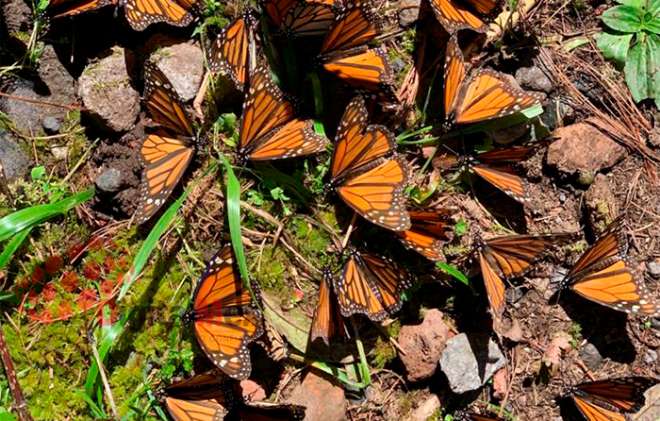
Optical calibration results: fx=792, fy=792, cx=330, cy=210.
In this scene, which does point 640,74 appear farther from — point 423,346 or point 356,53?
point 423,346

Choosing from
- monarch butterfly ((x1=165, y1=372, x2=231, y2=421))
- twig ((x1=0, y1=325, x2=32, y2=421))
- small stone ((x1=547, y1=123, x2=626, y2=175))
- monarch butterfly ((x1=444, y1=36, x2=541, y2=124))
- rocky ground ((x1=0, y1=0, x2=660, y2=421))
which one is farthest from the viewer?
small stone ((x1=547, y1=123, x2=626, y2=175))

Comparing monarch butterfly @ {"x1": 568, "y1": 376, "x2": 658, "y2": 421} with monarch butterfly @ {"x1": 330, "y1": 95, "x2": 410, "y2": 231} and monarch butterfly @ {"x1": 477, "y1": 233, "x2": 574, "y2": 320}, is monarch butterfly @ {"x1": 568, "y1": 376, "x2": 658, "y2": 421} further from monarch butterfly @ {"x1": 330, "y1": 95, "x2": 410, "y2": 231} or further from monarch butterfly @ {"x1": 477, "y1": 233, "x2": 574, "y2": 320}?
monarch butterfly @ {"x1": 330, "y1": 95, "x2": 410, "y2": 231}

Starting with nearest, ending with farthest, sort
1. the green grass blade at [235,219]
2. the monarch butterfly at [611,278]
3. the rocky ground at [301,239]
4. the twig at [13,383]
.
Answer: the green grass blade at [235,219]
the twig at [13,383]
the rocky ground at [301,239]
the monarch butterfly at [611,278]

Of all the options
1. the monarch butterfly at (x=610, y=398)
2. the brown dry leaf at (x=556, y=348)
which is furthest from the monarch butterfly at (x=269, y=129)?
the monarch butterfly at (x=610, y=398)

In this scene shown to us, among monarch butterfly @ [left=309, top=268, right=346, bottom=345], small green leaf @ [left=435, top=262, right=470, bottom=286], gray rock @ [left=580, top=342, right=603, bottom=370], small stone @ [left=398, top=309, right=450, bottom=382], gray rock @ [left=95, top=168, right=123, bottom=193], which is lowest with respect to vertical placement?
gray rock @ [left=580, top=342, right=603, bottom=370]

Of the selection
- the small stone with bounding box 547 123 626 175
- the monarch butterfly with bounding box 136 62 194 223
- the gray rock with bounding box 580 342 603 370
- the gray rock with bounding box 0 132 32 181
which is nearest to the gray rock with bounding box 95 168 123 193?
the monarch butterfly with bounding box 136 62 194 223

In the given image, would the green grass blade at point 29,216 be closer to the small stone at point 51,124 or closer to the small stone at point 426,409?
the small stone at point 51,124

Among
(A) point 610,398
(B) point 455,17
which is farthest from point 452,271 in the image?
(B) point 455,17
